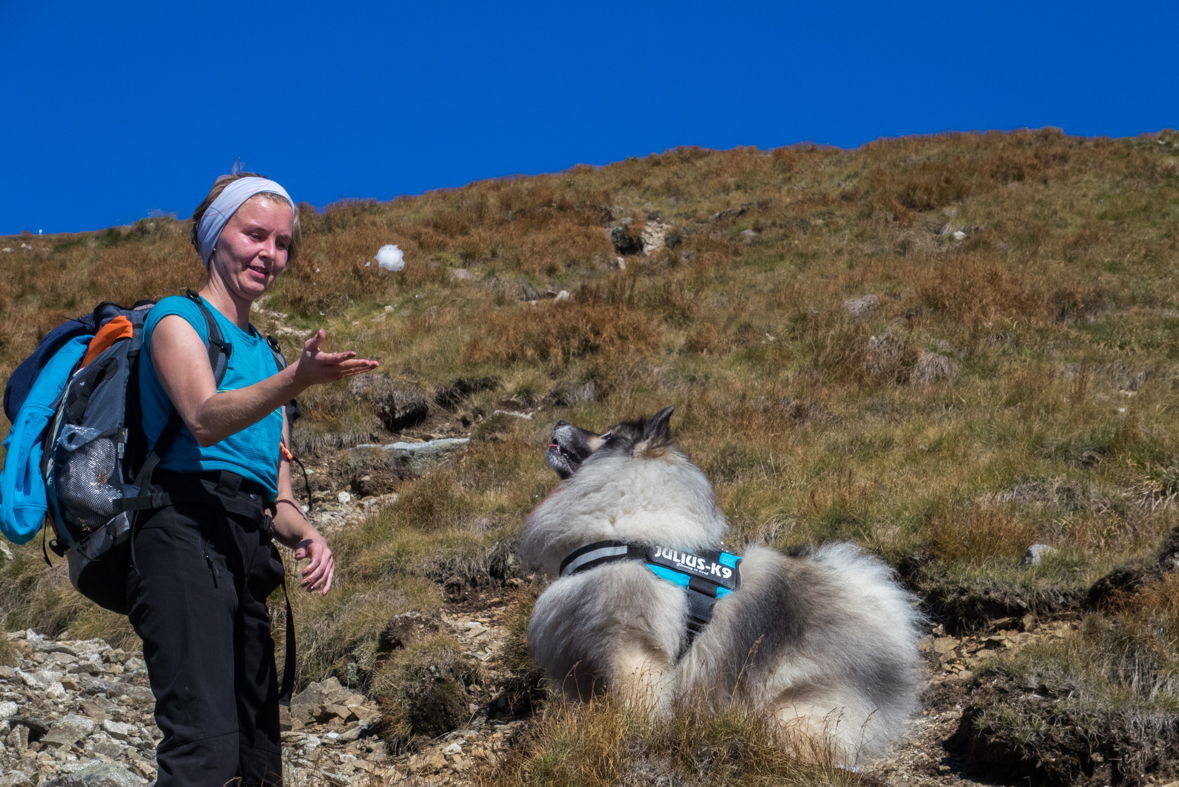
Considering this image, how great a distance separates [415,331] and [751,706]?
327 inches

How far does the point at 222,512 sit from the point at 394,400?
21.8 ft

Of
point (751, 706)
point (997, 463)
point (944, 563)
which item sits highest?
point (997, 463)

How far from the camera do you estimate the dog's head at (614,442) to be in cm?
369

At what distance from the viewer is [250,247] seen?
A: 94.2 inches

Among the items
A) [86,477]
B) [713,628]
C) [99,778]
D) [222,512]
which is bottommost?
[99,778]

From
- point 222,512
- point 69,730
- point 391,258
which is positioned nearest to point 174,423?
point 222,512

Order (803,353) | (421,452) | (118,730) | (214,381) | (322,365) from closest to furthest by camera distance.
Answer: (322,365) → (214,381) → (118,730) → (421,452) → (803,353)

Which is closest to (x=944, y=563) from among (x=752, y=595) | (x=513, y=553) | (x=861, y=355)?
(x=752, y=595)

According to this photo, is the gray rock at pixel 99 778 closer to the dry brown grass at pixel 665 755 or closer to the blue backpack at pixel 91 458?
the blue backpack at pixel 91 458

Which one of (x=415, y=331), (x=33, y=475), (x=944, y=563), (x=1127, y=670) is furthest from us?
(x=415, y=331)

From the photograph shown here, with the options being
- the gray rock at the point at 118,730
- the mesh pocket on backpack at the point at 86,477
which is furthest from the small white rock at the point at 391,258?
the mesh pocket on backpack at the point at 86,477

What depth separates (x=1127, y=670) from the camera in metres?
3.32

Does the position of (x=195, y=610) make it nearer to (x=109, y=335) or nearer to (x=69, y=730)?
(x=109, y=335)

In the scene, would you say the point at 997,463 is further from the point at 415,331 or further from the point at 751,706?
the point at 415,331
